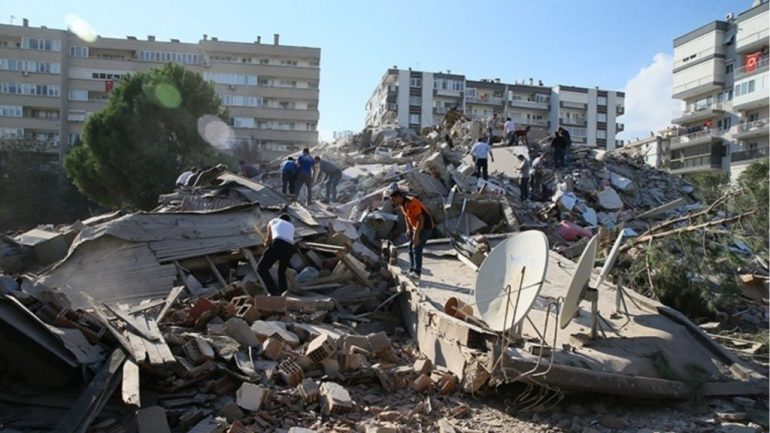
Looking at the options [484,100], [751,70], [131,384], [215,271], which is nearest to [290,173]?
[215,271]

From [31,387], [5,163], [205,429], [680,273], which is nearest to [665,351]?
[680,273]

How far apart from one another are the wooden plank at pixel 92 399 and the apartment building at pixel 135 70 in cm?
4118

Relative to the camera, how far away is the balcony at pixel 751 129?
3894 centimetres

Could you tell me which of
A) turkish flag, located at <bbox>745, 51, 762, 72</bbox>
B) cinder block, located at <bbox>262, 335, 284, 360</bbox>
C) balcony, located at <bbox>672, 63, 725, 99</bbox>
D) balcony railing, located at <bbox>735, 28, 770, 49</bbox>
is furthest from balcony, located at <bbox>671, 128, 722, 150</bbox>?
cinder block, located at <bbox>262, 335, 284, 360</bbox>

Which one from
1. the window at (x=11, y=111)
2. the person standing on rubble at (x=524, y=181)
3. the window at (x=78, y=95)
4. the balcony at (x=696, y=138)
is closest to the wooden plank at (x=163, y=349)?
the person standing on rubble at (x=524, y=181)

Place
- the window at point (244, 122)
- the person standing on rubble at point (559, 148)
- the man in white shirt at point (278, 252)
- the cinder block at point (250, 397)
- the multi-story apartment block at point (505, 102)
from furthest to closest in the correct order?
the multi-story apartment block at point (505, 102)
the window at point (244, 122)
the person standing on rubble at point (559, 148)
the man in white shirt at point (278, 252)
the cinder block at point (250, 397)

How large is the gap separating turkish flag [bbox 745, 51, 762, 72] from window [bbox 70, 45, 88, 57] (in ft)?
173

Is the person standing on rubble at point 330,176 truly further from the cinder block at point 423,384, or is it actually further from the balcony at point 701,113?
the balcony at point 701,113

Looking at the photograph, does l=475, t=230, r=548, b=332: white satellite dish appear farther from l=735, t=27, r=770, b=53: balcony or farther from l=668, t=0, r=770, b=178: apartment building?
l=735, t=27, r=770, b=53: balcony

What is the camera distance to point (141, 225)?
884 centimetres

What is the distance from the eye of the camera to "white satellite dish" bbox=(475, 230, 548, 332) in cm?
502

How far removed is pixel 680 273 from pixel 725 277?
711 millimetres

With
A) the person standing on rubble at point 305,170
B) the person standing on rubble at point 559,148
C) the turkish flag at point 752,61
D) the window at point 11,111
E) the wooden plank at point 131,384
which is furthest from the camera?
the window at point 11,111

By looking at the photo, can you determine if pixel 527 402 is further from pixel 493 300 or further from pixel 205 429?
pixel 205 429
